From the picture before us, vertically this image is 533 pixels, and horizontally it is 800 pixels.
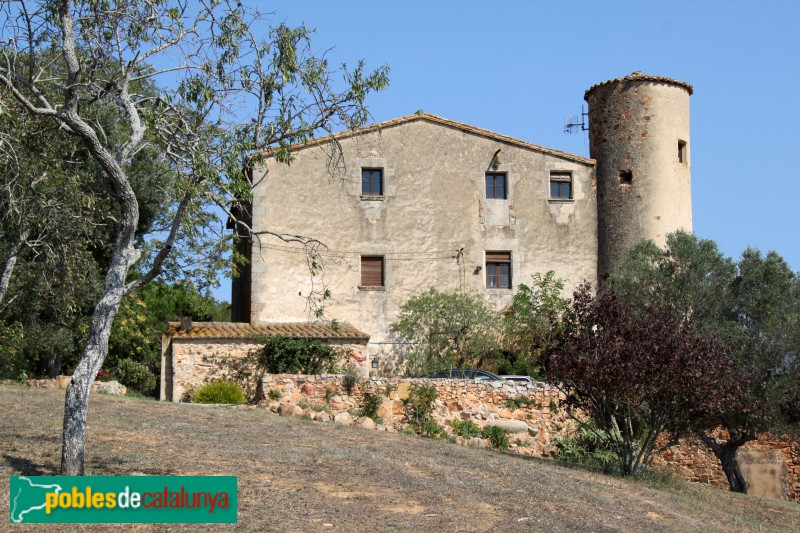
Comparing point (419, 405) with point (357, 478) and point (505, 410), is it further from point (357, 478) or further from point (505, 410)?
point (357, 478)

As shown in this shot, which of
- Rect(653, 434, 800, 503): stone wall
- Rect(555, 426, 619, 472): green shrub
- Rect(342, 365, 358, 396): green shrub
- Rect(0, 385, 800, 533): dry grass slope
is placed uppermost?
Rect(342, 365, 358, 396): green shrub

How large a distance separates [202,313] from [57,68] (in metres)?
18.9

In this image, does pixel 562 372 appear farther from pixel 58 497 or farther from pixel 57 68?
pixel 57 68

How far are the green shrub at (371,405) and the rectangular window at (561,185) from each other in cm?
1308

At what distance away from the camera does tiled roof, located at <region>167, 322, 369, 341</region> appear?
2945 cm

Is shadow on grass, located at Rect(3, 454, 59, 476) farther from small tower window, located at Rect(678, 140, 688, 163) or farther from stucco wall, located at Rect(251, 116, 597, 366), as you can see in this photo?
small tower window, located at Rect(678, 140, 688, 163)

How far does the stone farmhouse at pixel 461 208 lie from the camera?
3259cm

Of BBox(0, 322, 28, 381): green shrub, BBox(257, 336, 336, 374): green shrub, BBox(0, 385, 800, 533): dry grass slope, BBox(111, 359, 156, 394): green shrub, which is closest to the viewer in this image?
BBox(0, 385, 800, 533): dry grass slope

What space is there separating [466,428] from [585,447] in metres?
3.03

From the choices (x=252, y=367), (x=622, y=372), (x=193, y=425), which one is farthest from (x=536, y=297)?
(x=193, y=425)

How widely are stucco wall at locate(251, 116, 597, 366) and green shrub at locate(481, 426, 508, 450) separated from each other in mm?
8363

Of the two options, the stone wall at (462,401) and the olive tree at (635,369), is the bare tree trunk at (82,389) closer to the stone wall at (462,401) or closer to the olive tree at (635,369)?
the olive tree at (635,369)

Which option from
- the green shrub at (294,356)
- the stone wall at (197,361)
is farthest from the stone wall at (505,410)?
the stone wall at (197,361)

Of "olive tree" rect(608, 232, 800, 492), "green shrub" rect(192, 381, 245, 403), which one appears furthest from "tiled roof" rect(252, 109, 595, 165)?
"green shrub" rect(192, 381, 245, 403)
